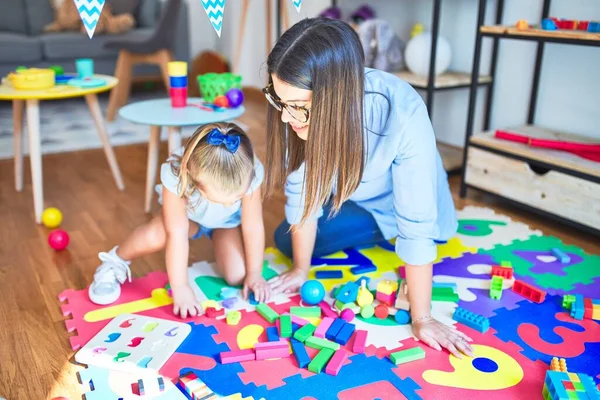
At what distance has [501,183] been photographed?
1.97 metres

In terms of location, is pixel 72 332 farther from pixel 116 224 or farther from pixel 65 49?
pixel 65 49

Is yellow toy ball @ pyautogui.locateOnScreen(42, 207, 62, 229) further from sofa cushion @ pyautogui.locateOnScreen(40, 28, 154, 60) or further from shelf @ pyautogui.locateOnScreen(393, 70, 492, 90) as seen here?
sofa cushion @ pyautogui.locateOnScreen(40, 28, 154, 60)

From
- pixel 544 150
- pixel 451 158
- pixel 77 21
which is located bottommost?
pixel 451 158

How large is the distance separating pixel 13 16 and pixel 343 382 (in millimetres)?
3590

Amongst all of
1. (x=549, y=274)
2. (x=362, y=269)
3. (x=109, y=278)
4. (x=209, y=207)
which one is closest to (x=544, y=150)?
(x=549, y=274)

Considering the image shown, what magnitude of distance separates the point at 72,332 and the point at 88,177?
1.16 meters

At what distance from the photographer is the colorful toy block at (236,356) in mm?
1191

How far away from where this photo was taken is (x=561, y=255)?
1.65 metres

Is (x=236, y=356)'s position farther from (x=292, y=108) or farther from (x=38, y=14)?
(x=38, y=14)

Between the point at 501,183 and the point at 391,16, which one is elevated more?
the point at 391,16

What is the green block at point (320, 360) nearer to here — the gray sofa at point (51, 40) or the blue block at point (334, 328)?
the blue block at point (334, 328)

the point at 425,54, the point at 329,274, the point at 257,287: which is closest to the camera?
the point at 257,287

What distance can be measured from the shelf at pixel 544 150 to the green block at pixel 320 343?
0.95 m

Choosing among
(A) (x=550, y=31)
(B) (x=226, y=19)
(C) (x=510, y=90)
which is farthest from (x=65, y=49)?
(A) (x=550, y=31)
